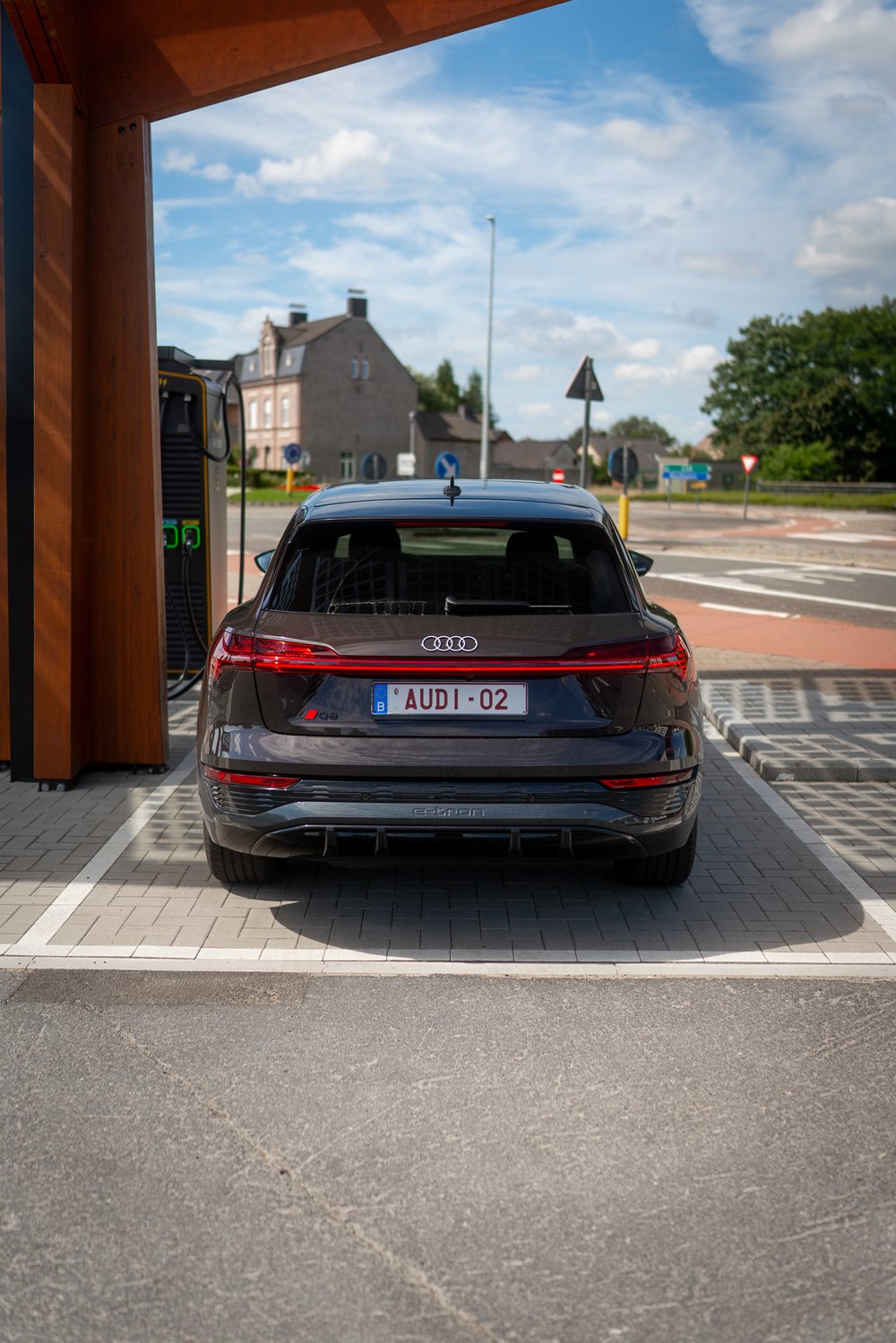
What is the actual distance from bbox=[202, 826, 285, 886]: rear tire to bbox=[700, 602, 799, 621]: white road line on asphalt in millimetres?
11583

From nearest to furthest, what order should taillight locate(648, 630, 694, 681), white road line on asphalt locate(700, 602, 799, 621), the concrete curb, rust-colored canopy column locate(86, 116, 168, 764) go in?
taillight locate(648, 630, 694, 681)
rust-colored canopy column locate(86, 116, 168, 764)
the concrete curb
white road line on asphalt locate(700, 602, 799, 621)

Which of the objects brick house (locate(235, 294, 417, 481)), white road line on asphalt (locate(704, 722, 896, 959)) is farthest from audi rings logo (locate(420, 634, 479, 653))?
brick house (locate(235, 294, 417, 481))

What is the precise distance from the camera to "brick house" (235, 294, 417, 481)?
8831 centimetres

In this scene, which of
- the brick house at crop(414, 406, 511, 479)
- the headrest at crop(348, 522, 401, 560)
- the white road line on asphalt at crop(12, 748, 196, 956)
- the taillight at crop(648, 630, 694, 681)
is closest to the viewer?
the taillight at crop(648, 630, 694, 681)

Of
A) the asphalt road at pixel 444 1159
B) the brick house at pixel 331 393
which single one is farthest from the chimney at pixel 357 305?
the asphalt road at pixel 444 1159

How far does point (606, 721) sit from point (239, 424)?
19.7 ft

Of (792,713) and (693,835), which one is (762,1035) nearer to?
(693,835)

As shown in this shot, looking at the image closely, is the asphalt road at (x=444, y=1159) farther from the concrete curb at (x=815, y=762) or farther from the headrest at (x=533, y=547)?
the concrete curb at (x=815, y=762)

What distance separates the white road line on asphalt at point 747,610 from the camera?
16203 mm

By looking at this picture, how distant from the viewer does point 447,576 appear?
488 centimetres

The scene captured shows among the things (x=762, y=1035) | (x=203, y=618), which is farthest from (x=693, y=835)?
(x=203, y=618)

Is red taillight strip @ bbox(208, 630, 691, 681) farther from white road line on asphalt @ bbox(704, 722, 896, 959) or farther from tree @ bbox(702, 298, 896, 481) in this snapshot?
tree @ bbox(702, 298, 896, 481)

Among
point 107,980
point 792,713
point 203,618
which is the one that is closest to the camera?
point 107,980

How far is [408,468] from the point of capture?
43656 millimetres
